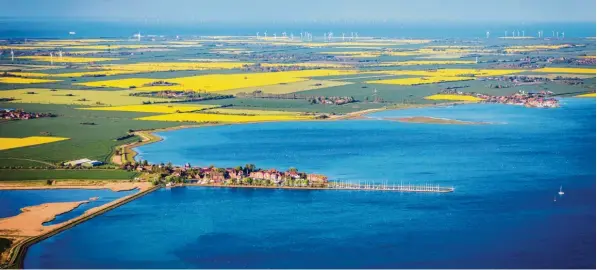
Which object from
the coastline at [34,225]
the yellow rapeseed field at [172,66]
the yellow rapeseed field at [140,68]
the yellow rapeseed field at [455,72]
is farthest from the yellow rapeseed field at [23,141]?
the yellow rapeseed field at [455,72]

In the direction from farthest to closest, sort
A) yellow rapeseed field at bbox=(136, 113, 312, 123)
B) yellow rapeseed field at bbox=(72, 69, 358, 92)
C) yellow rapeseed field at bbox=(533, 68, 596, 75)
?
yellow rapeseed field at bbox=(533, 68, 596, 75) < yellow rapeseed field at bbox=(72, 69, 358, 92) < yellow rapeseed field at bbox=(136, 113, 312, 123)

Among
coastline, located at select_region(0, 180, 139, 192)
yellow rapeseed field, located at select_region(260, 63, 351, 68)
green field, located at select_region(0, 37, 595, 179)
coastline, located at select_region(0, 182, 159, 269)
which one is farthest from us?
yellow rapeseed field, located at select_region(260, 63, 351, 68)

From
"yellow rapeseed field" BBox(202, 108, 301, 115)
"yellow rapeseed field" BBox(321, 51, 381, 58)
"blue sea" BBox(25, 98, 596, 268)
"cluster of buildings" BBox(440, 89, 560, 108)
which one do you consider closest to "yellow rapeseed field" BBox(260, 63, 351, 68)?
"yellow rapeseed field" BBox(321, 51, 381, 58)

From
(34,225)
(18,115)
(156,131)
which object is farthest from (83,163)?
(18,115)

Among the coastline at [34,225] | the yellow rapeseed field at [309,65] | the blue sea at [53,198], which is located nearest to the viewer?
the coastline at [34,225]

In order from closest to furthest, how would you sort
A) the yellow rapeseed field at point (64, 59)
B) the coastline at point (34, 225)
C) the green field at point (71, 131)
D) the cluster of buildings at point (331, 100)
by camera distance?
1. the coastline at point (34, 225)
2. the green field at point (71, 131)
3. the cluster of buildings at point (331, 100)
4. the yellow rapeseed field at point (64, 59)

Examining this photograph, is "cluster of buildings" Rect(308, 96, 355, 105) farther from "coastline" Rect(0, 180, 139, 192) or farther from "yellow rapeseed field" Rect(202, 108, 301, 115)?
"coastline" Rect(0, 180, 139, 192)

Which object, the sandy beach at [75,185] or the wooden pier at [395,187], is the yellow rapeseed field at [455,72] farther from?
the sandy beach at [75,185]
